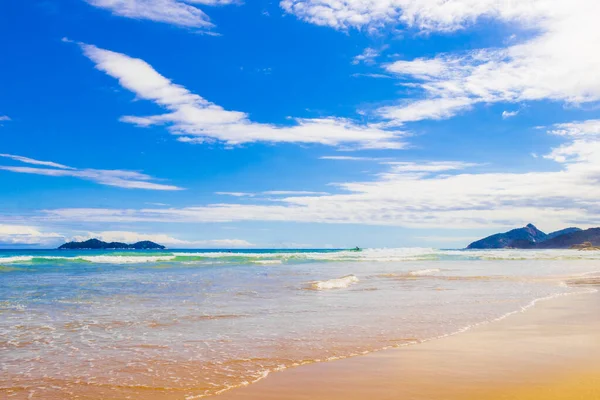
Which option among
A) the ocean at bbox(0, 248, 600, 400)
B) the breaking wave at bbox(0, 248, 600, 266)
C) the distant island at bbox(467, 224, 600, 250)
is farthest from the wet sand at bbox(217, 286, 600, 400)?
the distant island at bbox(467, 224, 600, 250)

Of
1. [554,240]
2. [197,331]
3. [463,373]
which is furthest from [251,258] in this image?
[554,240]

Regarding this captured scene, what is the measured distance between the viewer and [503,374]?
605cm

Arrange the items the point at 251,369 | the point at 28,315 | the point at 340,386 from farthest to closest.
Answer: the point at 28,315, the point at 251,369, the point at 340,386

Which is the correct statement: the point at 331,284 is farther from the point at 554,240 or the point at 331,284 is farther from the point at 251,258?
the point at 554,240

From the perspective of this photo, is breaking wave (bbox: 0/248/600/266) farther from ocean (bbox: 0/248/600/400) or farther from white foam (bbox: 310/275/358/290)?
ocean (bbox: 0/248/600/400)

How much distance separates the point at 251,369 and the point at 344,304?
23.5 feet

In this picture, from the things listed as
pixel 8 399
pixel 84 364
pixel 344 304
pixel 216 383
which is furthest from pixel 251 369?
pixel 344 304

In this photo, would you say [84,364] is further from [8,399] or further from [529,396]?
[529,396]

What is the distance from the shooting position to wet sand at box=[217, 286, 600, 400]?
5.32m

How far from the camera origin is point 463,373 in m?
6.14

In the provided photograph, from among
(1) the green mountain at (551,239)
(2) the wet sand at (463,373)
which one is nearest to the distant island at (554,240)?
(1) the green mountain at (551,239)

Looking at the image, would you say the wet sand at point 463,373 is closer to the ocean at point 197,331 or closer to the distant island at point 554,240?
the ocean at point 197,331

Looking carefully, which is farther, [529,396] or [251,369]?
[251,369]

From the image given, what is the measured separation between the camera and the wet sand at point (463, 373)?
5320 millimetres
